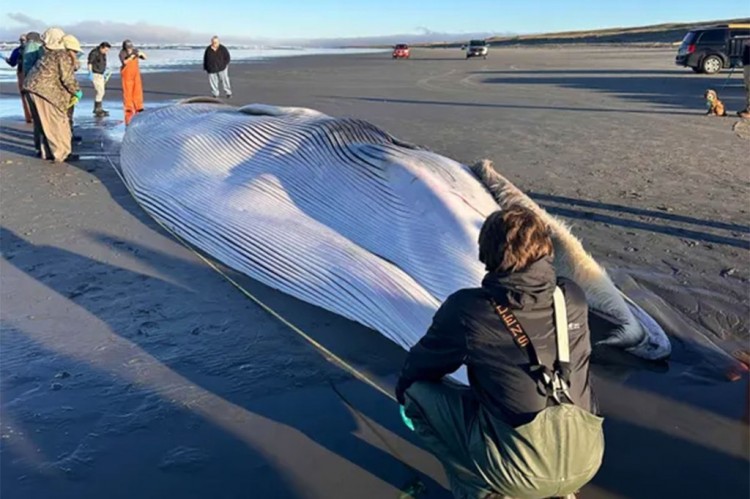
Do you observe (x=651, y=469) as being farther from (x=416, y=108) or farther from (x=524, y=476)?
(x=416, y=108)

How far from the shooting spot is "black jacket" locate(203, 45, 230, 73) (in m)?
20.6

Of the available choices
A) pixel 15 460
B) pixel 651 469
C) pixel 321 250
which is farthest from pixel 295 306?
pixel 651 469

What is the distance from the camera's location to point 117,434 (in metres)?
3.78

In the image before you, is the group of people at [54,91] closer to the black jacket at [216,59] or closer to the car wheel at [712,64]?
the black jacket at [216,59]

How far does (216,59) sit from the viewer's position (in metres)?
20.6

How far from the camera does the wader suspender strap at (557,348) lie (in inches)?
108

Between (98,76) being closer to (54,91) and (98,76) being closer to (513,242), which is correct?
(54,91)

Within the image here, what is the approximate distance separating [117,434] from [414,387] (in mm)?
1678

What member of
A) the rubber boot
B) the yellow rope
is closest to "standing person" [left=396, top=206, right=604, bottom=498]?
the yellow rope

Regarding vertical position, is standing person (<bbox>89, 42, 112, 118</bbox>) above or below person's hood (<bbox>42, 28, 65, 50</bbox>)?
below

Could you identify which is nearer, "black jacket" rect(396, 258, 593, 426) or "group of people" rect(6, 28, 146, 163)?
"black jacket" rect(396, 258, 593, 426)

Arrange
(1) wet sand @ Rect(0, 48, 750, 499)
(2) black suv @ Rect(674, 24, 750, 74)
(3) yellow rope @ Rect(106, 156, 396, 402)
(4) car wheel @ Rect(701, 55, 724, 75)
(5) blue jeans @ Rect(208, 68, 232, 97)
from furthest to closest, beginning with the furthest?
(4) car wheel @ Rect(701, 55, 724, 75), (2) black suv @ Rect(674, 24, 750, 74), (5) blue jeans @ Rect(208, 68, 232, 97), (3) yellow rope @ Rect(106, 156, 396, 402), (1) wet sand @ Rect(0, 48, 750, 499)

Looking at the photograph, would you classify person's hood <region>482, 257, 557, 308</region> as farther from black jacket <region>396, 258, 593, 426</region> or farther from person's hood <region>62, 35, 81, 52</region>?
person's hood <region>62, 35, 81, 52</region>

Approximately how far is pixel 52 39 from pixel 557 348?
10182mm
